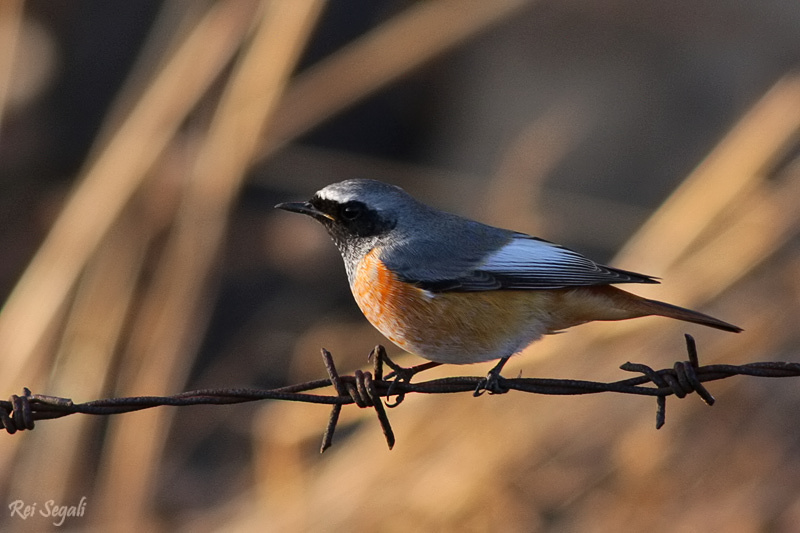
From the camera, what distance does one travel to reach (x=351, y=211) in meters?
3.99

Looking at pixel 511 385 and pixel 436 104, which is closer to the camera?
pixel 511 385

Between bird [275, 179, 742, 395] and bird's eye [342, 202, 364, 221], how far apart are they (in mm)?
159

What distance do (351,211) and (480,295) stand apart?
710 millimetres

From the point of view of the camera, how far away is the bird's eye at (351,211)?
3982mm

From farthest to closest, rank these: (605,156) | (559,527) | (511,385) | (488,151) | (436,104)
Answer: (436,104), (488,151), (605,156), (559,527), (511,385)

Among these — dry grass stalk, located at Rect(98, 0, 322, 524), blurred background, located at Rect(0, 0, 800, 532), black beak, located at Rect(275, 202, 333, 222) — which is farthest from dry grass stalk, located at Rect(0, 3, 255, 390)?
black beak, located at Rect(275, 202, 333, 222)

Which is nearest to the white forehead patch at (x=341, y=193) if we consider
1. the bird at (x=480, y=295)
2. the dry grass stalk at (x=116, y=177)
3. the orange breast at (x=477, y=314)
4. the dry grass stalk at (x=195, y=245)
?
the bird at (x=480, y=295)

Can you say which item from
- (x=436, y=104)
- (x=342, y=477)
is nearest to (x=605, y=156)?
(x=436, y=104)

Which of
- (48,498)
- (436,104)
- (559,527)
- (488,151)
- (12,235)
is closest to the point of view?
(48,498)

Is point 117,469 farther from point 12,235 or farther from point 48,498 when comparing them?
point 12,235

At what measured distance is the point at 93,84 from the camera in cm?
900

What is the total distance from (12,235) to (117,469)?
3.63 metres

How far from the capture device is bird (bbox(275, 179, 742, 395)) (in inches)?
141

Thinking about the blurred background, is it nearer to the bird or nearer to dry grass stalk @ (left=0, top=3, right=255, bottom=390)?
dry grass stalk @ (left=0, top=3, right=255, bottom=390)
